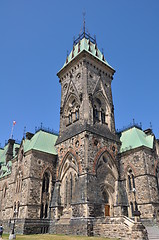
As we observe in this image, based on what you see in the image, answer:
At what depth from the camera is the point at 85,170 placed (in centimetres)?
2623

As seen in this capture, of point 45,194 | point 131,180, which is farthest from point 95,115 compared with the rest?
point 45,194

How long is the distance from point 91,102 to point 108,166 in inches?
385

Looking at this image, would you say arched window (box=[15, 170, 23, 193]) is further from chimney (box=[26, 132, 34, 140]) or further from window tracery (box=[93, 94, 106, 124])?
window tracery (box=[93, 94, 106, 124])

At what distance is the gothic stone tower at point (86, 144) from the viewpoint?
25891 millimetres

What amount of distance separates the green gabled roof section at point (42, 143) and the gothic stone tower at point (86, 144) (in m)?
1.34

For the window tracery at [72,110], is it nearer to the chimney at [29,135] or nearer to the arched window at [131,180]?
the chimney at [29,135]

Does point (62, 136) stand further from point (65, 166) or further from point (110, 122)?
point (110, 122)

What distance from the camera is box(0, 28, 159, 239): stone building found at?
25484 millimetres

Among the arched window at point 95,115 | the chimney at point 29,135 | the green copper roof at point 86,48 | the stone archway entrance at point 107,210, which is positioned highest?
the green copper roof at point 86,48

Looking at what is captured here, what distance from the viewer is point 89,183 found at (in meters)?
25.5

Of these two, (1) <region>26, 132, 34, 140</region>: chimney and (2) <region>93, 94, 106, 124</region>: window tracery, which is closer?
(2) <region>93, 94, 106, 124</region>: window tracery

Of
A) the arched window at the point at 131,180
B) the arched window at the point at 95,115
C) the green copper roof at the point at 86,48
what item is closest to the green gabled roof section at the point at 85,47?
the green copper roof at the point at 86,48

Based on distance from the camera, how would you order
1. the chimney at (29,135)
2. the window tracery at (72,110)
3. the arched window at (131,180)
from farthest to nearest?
→ the chimney at (29,135), the window tracery at (72,110), the arched window at (131,180)

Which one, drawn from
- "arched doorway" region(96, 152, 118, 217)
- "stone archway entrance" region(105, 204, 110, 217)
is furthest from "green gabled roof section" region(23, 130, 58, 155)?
"stone archway entrance" region(105, 204, 110, 217)
